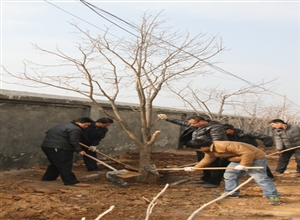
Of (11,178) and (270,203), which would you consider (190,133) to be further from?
(11,178)

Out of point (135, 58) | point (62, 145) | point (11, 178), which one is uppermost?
point (135, 58)

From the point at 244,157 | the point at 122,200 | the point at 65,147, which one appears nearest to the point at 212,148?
the point at 244,157

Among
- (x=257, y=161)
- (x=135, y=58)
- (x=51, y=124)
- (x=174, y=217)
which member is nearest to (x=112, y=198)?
(x=174, y=217)

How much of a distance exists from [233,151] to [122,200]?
177cm

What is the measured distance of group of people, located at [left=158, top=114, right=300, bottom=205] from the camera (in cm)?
586

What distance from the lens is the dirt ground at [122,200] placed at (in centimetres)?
511

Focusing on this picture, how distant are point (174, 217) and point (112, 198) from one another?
1.38 metres

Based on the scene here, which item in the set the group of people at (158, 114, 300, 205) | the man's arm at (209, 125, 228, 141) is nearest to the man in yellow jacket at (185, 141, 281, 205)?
the group of people at (158, 114, 300, 205)

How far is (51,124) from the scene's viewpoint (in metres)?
8.95

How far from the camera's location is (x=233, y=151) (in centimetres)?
582

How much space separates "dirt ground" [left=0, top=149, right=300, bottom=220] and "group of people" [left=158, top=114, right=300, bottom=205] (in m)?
0.27

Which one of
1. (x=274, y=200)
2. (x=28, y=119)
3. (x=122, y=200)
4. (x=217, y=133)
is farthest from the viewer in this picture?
(x=28, y=119)

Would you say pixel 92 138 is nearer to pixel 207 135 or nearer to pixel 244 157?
pixel 207 135

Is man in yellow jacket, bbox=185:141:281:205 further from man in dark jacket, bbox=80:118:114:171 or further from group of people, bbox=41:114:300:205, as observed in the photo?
man in dark jacket, bbox=80:118:114:171
